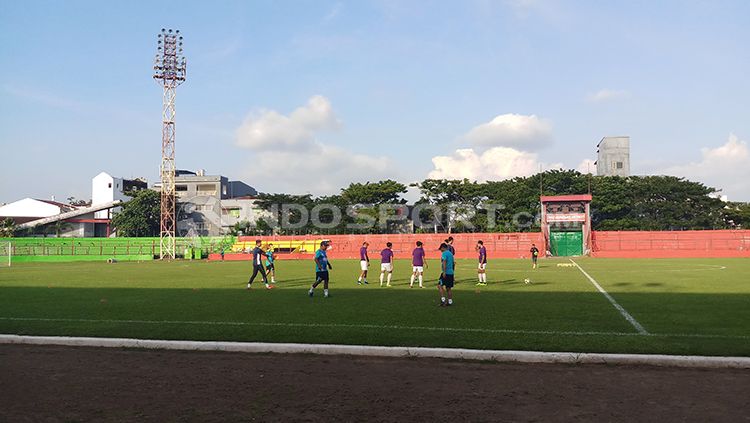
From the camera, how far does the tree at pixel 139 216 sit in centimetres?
8081

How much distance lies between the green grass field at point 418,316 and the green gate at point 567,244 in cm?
3434

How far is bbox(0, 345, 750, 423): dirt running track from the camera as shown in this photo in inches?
246

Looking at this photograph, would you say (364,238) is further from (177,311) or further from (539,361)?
(539,361)

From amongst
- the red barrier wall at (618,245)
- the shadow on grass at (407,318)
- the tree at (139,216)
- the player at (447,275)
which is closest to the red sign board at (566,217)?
the red barrier wall at (618,245)

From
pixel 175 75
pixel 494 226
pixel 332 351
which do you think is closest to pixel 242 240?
pixel 175 75

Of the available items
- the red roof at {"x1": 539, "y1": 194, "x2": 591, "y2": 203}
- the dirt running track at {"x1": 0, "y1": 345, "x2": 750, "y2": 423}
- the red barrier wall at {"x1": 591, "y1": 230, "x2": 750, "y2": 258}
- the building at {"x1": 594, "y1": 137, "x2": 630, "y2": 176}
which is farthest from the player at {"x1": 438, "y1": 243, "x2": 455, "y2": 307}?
the building at {"x1": 594, "y1": 137, "x2": 630, "y2": 176}

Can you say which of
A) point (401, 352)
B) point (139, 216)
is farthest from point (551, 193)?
point (401, 352)

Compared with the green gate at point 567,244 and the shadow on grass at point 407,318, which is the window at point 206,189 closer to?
the green gate at point 567,244

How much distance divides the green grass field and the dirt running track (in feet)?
4.76

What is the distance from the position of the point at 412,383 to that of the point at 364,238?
5498 cm

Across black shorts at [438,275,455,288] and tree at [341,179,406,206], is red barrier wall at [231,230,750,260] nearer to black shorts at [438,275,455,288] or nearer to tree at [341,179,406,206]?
tree at [341,179,406,206]

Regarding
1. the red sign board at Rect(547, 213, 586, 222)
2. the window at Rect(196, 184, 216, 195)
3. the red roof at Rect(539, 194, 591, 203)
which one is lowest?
the red sign board at Rect(547, 213, 586, 222)

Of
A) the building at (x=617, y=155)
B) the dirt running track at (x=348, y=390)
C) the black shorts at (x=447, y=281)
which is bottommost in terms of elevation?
the dirt running track at (x=348, y=390)

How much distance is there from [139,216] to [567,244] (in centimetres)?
5720
